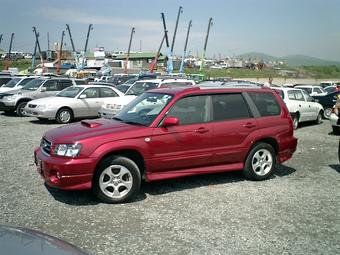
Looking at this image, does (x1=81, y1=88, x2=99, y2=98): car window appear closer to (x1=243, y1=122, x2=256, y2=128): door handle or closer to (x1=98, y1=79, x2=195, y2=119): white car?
(x1=98, y1=79, x2=195, y2=119): white car

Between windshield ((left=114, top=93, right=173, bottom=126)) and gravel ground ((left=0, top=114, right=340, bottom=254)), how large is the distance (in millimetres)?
1161

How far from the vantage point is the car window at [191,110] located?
635cm

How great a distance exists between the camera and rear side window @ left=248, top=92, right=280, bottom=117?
23.7 feet

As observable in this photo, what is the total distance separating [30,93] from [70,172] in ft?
41.0

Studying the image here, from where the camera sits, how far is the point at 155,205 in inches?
225

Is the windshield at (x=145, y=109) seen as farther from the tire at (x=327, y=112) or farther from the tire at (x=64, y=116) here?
the tire at (x=327, y=112)

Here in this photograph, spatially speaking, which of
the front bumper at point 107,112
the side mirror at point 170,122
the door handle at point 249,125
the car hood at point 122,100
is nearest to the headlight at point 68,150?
the side mirror at point 170,122

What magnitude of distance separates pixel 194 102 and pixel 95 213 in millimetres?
2479

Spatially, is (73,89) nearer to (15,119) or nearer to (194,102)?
(15,119)

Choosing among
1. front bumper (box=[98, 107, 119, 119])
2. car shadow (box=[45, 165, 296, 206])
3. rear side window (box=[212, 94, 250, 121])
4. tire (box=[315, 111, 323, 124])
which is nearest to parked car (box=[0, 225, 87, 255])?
car shadow (box=[45, 165, 296, 206])

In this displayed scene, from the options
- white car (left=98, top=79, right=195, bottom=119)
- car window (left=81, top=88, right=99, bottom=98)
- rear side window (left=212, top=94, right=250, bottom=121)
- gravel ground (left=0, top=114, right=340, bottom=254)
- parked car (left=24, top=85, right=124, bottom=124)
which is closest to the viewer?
gravel ground (left=0, top=114, right=340, bottom=254)

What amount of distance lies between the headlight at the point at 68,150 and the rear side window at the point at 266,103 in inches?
133

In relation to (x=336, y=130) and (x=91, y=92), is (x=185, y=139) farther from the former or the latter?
(x=91, y=92)

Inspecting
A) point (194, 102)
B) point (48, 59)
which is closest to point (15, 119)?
point (194, 102)
